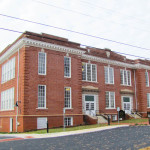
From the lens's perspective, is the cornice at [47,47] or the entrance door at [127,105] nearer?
the cornice at [47,47]

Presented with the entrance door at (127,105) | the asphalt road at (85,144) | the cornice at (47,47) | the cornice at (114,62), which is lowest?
the asphalt road at (85,144)

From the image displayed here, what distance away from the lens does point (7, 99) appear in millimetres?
29359

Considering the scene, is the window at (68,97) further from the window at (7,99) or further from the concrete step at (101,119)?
the window at (7,99)

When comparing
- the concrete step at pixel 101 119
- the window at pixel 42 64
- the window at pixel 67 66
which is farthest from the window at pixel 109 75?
the window at pixel 42 64

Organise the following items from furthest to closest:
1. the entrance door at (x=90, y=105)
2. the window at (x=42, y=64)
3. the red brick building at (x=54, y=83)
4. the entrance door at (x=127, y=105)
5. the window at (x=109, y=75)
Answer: the entrance door at (x=127, y=105) → the window at (x=109, y=75) → the entrance door at (x=90, y=105) → the window at (x=42, y=64) → the red brick building at (x=54, y=83)

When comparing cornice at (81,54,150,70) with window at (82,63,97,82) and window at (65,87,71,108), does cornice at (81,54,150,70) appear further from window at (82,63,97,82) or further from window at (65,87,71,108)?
window at (65,87,71,108)

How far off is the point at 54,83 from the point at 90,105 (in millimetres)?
7334

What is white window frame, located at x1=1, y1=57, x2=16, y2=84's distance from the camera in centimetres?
2870

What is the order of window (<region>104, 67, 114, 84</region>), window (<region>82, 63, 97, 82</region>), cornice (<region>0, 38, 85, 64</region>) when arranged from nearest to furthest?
cornice (<region>0, 38, 85, 64</region>) < window (<region>82, 63, 97, 82</region>) < window (<region>104, 67, 114, 84</region>)

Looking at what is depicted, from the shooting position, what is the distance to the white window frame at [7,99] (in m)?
A: 27.8

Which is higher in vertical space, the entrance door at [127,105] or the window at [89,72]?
the window at [89,72]

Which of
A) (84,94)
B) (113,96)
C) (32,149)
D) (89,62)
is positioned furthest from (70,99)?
(32,149)

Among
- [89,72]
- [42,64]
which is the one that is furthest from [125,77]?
[42,64]

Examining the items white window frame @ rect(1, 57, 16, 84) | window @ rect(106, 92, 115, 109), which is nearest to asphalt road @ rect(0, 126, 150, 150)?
white window frame @ rect(1, 57, 16, 84)
